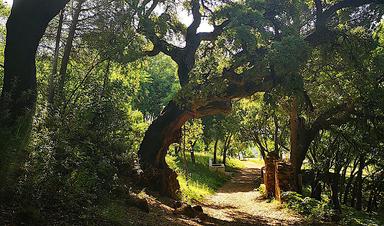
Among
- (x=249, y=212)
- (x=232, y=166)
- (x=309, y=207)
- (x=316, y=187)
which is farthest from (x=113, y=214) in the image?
(x=232, y=166)

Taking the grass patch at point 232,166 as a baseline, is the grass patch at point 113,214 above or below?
above

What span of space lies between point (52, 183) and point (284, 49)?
223 inches

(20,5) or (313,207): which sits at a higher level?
(20,5)

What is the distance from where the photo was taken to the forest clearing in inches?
226

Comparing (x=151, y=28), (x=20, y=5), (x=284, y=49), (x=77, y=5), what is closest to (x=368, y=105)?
(x=284, y=49)

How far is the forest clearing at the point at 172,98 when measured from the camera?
5746 mm

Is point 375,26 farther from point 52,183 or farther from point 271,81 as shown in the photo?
point 52,183

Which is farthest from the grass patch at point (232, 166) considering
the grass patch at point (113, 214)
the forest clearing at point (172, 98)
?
the grass patch at point (113, 214)

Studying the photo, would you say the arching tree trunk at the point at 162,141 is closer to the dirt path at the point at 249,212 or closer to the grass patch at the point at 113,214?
the dirt path at the point at 249,212

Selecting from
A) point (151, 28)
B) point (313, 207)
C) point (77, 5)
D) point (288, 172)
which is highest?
point (77, 5)

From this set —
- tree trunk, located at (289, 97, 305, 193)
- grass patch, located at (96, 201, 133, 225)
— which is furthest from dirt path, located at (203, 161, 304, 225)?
grass patch, located at (96, 201, 133, 225)

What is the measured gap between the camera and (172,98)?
1162 centimetres

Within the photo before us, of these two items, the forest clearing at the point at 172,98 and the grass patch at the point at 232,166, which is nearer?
the forest clearing at the point at 172,98

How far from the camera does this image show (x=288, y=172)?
1380 cm
